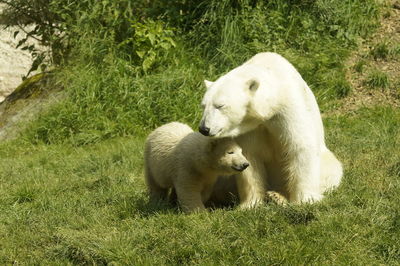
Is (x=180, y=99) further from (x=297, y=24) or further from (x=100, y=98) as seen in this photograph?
(x=297, y=24)

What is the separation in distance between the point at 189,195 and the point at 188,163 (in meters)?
0.27

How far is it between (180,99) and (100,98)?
1258mm

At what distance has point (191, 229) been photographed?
4.86 meters

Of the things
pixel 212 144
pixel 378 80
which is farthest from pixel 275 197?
pixel 378 80

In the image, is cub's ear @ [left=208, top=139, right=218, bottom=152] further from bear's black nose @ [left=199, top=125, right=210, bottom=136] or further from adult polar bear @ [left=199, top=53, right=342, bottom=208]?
bear's black nose @ [left=199, top=125, right=210, bottom=136]

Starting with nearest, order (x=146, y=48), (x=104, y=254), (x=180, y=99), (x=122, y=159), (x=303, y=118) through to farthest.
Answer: (x=104, y=254) < (x=303, y=118) < (x=122, y=159) < (x=180, y=99) < (x=146, y=48)

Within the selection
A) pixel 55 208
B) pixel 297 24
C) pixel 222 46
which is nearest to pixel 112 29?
pixel 222 46

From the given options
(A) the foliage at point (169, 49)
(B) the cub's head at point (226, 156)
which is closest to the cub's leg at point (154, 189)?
(B) the cub's head at point (226, 156)

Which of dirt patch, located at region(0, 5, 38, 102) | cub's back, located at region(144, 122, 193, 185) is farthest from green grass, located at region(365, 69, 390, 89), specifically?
dirt patch, located at region(0, 5, 38, 102)

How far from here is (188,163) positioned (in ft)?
18.2

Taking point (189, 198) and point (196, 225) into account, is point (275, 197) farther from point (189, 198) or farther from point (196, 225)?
point (196, 225)

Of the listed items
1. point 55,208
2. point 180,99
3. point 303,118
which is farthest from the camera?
point 180,99

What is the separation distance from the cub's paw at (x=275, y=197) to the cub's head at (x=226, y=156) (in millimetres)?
355

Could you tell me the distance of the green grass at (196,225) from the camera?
441 cm
